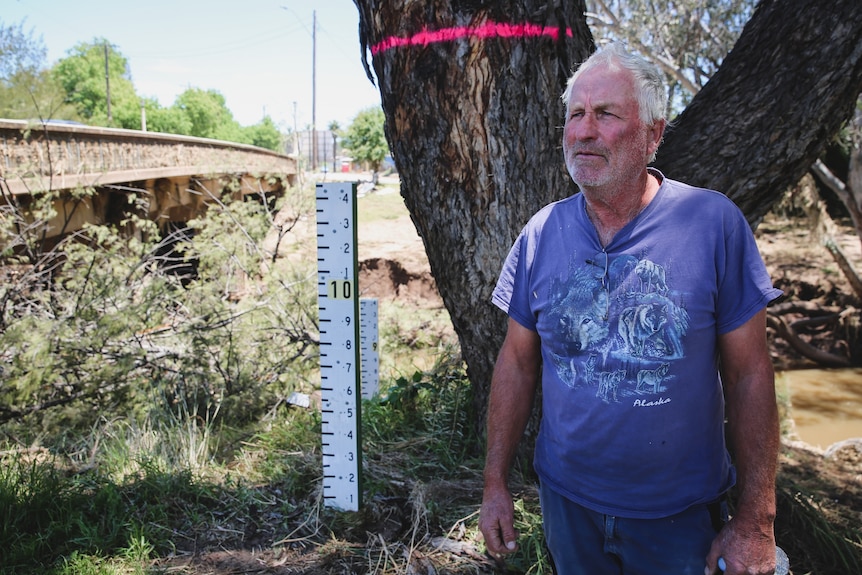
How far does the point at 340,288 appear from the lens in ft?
11.2

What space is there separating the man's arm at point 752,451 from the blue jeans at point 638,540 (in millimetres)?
56

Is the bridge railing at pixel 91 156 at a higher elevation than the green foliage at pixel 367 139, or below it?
below

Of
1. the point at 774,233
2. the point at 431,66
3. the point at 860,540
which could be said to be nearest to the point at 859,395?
the point at 774,233

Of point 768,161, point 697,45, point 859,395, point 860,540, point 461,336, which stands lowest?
point 859,395

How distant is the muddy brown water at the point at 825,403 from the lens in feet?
34.7

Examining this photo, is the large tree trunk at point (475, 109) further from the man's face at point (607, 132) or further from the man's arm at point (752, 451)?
the man's arm at point (752, 451)

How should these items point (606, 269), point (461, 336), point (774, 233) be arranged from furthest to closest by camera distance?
point (774, 233), point (461, 336), point (606, 269)

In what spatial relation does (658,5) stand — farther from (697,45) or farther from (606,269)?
(606,269)

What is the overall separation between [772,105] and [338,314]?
2.17m

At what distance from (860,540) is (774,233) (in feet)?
58.6

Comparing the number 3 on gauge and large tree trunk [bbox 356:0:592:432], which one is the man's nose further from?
the number 3 on gauge

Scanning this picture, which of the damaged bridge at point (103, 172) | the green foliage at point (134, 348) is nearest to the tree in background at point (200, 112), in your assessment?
the damaged bridge at point (103, 172)

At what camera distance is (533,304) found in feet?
6.94

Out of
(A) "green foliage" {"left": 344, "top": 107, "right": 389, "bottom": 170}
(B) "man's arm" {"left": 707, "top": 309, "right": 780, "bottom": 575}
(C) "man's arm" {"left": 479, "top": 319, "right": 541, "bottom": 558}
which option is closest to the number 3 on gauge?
(C) "man's arm" {"left": 479, "top": 319, "right": 541, "bottom": 558}
